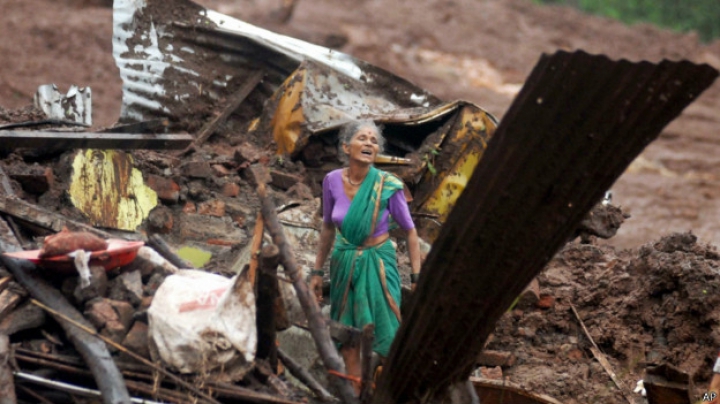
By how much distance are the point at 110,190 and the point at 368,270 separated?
2.16 metres

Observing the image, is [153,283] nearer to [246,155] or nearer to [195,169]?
[195,169]

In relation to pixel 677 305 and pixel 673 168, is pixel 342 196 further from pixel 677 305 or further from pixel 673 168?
pixel 673 168

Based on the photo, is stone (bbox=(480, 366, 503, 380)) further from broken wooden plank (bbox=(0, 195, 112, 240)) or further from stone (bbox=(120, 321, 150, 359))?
stone (bbox=(120, 321, 150, 359))

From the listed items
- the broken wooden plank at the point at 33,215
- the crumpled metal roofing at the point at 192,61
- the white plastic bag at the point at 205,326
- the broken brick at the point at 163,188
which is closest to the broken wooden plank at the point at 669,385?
the white plastic bag at the point at 205,326

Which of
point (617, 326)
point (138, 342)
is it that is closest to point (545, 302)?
point (617, 326)

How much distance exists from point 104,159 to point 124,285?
232cm

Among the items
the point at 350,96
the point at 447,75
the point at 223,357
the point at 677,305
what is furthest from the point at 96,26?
the point at 223,357

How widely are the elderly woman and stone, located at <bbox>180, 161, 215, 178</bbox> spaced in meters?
1.96

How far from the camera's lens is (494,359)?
6527 mm

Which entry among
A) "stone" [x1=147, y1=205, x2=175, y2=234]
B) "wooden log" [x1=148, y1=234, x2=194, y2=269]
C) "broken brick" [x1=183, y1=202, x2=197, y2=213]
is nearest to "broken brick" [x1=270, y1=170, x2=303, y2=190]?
"broken brick" [x1=183, y1=202, x2=197, y2=213]

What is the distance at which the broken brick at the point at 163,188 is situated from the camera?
655cm

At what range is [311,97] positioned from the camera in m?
7.34

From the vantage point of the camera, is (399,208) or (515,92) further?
(515,92)

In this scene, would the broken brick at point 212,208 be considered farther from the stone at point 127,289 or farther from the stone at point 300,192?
the stone at point 127,289
